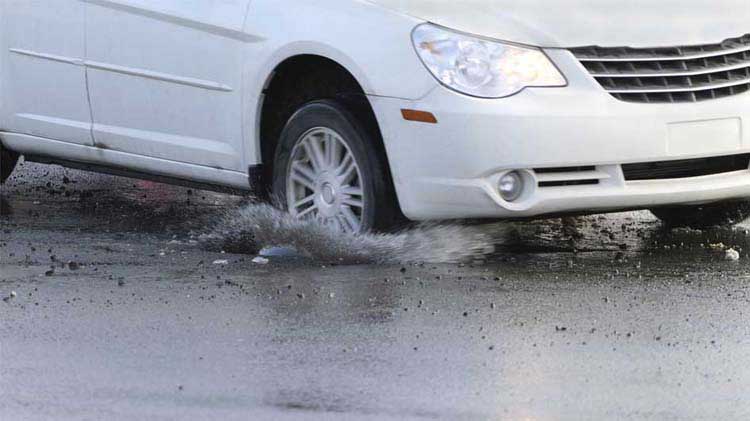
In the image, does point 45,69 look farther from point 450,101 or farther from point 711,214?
point 711,214

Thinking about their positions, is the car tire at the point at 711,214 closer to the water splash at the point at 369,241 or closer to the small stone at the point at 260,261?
the water splash at the point at 369,241

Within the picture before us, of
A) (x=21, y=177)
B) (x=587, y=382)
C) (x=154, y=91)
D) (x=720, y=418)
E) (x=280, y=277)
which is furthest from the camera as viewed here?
(x=21, y=177)

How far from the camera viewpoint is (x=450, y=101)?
7.31 meters

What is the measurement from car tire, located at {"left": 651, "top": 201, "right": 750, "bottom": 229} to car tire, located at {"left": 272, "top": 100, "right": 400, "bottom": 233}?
1.75 meters

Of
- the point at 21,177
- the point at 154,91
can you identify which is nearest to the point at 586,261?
the point at 154,91

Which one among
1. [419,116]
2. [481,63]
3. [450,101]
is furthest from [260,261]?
[481,63]

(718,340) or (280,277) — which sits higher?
(280,277)

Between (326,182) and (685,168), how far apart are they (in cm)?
153

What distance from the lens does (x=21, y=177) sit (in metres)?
11.6

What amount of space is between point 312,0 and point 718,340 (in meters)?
2.68

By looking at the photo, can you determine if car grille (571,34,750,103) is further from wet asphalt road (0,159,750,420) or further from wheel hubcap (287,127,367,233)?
wheel hubcap (287,127,367,233)

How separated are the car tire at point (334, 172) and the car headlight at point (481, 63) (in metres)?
0.49

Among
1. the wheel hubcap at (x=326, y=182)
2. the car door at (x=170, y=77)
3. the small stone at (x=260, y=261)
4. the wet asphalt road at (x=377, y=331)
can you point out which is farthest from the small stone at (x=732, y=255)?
the car door at (x=170, y=77)

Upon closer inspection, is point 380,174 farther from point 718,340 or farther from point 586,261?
point 718,340
